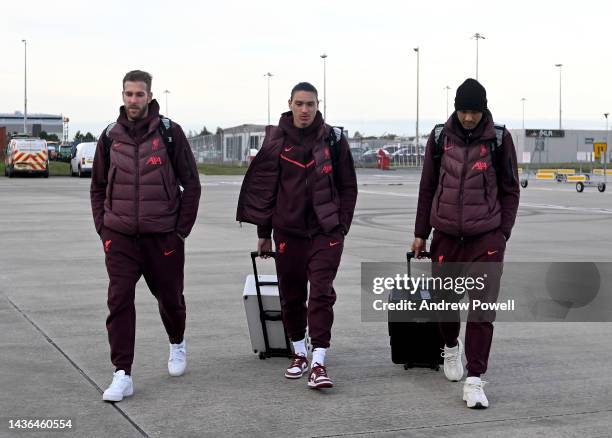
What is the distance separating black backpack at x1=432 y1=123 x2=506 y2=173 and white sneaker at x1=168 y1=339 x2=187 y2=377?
A: 1927 millimetres

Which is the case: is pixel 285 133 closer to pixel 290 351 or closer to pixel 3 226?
pixel 290 351

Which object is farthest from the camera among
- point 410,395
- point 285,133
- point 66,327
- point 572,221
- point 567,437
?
point 572,221

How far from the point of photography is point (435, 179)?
19.1ft

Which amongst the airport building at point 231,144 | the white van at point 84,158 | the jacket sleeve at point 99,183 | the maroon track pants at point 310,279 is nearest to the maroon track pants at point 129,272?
the jacket sleeve at point 99,183

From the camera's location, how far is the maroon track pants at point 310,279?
232 inches

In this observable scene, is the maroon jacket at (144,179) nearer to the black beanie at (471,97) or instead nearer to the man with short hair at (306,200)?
the man with short hair at (306,200)

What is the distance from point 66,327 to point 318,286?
269cm

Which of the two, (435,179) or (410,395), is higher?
(435,179)

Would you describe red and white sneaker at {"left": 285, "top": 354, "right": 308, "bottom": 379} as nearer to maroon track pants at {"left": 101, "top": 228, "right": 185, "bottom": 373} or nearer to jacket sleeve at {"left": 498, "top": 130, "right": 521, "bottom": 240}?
maroon track pants at {"left": 101, "top": 228, "right": 185, "bottom": 373}

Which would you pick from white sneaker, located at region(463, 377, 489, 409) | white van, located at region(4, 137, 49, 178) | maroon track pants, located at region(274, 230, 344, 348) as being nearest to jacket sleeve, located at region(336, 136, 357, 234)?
maroon track pants, located at region(274, 230, 344, 348)

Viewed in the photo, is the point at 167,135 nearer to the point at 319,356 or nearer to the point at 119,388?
the point at 119,388

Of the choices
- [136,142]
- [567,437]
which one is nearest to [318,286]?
[136,142]

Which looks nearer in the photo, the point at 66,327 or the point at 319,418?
the point at 319,418

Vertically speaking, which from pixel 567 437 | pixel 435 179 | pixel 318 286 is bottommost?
pixel 567 437
